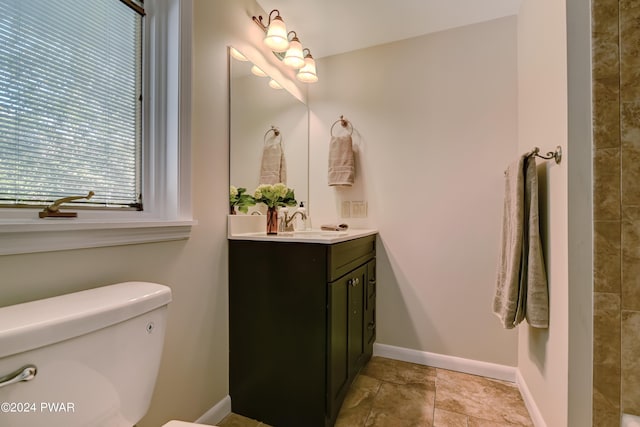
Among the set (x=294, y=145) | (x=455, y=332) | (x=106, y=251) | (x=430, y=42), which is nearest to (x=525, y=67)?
(x=430, y=42)

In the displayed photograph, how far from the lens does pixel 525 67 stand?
1.60 meters

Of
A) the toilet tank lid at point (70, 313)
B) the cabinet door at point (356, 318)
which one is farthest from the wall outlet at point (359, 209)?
the toilet tank lid at point (70, 313)

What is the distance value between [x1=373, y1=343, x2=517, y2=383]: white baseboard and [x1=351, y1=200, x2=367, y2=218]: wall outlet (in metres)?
0.94

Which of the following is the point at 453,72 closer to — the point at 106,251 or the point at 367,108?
the point at 367,108

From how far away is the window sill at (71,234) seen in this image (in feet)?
2.42

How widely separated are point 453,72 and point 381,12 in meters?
0.61

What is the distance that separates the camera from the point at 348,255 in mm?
1520

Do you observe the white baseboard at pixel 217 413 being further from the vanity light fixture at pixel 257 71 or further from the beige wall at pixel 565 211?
the vanity light fixture at pixel 257 71

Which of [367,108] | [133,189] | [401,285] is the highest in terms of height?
[367,108]

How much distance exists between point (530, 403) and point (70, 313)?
199 cm

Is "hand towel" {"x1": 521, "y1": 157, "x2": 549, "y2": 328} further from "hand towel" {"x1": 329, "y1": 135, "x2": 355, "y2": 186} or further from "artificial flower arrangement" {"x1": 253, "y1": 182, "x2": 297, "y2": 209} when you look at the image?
"artificial flower arrangement" {"x1": 253, "y1": 182, "x2": 297, "y2": 209}

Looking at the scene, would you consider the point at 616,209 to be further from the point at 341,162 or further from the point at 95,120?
the point at 95,120

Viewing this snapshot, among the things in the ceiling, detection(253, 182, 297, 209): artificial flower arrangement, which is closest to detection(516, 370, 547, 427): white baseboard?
detection(253, 182, 297, 209): artificial flower arrangement

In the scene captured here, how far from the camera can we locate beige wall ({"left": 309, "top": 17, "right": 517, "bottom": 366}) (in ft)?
5.94
